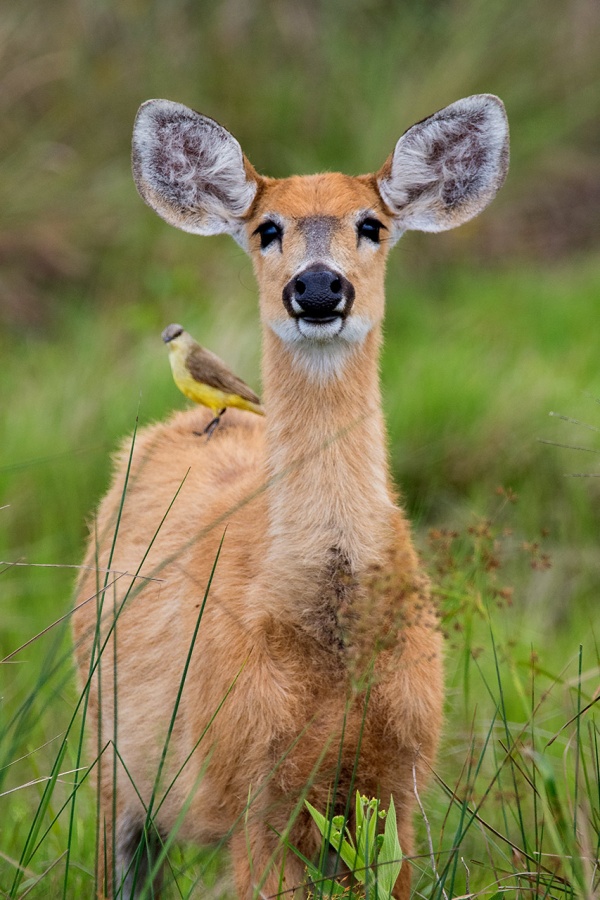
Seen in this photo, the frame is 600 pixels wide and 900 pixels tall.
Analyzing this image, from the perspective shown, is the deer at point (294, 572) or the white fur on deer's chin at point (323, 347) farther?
the white fur on deer's chin at point (323, 347)

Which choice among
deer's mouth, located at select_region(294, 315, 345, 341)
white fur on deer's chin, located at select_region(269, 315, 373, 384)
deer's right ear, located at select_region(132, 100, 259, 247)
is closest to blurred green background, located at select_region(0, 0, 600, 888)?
deer's right ear, located at select_region(132, 100, 259, 247)

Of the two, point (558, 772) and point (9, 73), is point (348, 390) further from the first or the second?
point (9, 73)

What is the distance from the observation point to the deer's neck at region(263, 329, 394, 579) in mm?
3777

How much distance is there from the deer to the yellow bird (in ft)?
1.01

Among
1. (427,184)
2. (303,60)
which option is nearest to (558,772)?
(427,184)

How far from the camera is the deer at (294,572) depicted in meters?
3.61

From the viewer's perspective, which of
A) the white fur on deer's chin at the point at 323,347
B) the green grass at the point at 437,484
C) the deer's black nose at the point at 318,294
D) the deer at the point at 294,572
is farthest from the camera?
the green grass at the point at 437,484

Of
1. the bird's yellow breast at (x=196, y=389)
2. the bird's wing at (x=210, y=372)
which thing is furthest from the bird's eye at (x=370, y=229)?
the bird's yellow breast at (x=196, y=389)

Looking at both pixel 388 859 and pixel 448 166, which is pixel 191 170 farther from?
pixel 388 859

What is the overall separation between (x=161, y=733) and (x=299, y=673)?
71 cm

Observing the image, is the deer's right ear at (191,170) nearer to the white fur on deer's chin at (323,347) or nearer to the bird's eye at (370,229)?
the bird's eye at (370,229)

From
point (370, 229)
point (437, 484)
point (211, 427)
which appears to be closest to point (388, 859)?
point (370, 229)

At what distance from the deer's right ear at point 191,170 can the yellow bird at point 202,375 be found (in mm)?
438

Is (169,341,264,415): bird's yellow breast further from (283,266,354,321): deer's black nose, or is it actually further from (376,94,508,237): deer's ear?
(283,266,354,321): deer's black nose
